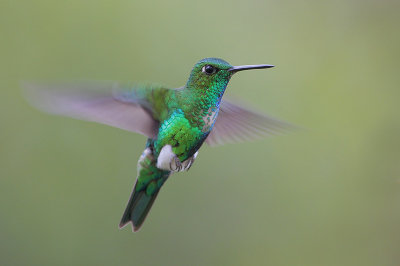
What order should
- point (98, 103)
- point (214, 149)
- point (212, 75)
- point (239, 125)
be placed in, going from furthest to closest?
point (214, 149)
point (239, 125)
point (98, 103)
point (212, 75)

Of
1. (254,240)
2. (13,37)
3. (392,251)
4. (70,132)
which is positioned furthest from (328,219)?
(13,37)

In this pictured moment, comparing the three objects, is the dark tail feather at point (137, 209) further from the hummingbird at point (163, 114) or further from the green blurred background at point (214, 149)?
the green blurred background at point (214, 149)

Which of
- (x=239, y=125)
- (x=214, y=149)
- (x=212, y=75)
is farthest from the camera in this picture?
(x=214, y=149)

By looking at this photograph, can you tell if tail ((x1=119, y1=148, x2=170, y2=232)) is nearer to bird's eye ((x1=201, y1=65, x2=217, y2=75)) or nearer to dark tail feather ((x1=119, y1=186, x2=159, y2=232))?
dark tail feather ((x1=119, y1=186, x2=159, y2=232))

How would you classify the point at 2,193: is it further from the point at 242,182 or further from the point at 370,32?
the point at 370,32

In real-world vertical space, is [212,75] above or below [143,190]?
above

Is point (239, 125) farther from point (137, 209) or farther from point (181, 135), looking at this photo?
point (137, 209)

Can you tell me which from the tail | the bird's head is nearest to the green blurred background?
the tail

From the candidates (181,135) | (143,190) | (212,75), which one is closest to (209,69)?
(212,75)
